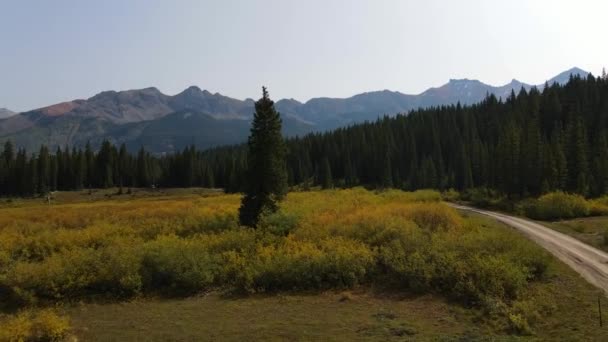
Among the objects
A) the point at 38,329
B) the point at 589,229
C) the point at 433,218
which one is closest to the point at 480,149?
the point at 589,229

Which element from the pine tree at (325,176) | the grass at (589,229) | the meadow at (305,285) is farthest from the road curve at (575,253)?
the pine tree at (325,176)

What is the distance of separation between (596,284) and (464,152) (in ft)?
327

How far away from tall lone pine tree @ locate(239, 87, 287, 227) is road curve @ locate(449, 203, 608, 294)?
58.0 feet

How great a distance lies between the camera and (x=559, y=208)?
148 ft

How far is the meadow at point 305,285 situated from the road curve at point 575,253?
37.7 inches

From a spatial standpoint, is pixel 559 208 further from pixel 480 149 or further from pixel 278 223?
pixel 480 149

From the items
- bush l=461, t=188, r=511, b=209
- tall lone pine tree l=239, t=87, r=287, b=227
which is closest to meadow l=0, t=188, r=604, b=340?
tall lone pine tree l=239, t=87, r=287, b=227

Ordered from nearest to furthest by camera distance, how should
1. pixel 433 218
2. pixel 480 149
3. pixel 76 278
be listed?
pixel 76 278 → pixel 433 218 → pixel 480 149

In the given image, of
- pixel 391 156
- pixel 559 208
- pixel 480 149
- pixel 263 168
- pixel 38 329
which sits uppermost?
pixel 480 149

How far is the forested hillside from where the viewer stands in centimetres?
11638

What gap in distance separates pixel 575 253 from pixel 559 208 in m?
20.3

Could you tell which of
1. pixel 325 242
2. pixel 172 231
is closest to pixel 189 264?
pixel 325 242

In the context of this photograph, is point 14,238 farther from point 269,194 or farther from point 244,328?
point 244,328

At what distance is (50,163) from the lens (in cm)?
12769
